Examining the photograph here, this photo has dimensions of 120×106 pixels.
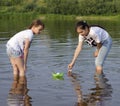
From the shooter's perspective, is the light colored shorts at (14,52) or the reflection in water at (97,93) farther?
the light colored shorts at (14,52)

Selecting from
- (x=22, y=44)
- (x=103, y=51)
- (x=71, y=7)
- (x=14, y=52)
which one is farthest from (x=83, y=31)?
(x=71, y=7)

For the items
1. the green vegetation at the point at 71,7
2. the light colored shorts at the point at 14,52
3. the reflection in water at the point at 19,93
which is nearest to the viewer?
the reflection in water at the point at 19,93

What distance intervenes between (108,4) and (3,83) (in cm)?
7226

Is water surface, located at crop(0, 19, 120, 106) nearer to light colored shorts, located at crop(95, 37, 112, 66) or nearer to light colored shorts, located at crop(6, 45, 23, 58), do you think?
light colored shorts, located at crop(95, 37, 112, 66)

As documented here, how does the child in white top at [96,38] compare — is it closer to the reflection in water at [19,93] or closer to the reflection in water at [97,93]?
the reflection in water at [97,93]

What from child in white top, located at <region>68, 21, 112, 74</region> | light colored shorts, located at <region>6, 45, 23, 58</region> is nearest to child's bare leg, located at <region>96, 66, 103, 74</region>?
child in white top, located at <region>68, 21, 112, 74</region>

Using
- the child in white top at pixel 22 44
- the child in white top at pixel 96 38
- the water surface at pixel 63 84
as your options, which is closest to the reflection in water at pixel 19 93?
the water surface at pixel 63 84

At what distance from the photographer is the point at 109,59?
700 inches

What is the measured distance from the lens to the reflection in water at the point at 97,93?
1030 cm

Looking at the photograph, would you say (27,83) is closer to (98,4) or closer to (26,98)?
(26,98)

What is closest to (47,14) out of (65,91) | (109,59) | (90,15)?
(90,15)

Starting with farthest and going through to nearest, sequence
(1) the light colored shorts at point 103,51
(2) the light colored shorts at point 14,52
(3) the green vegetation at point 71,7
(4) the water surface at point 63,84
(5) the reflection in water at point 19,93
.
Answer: (3) the green vegetation at point 71,7 < (1) the light colored shorts at point 103,51 < (2) the light colored shorts at point 14,52 < (4) the water surface at point 63,84 < (5) the reflection in water at point 19,93

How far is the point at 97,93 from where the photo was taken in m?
11.3

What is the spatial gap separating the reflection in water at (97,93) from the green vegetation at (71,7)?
68535mm
